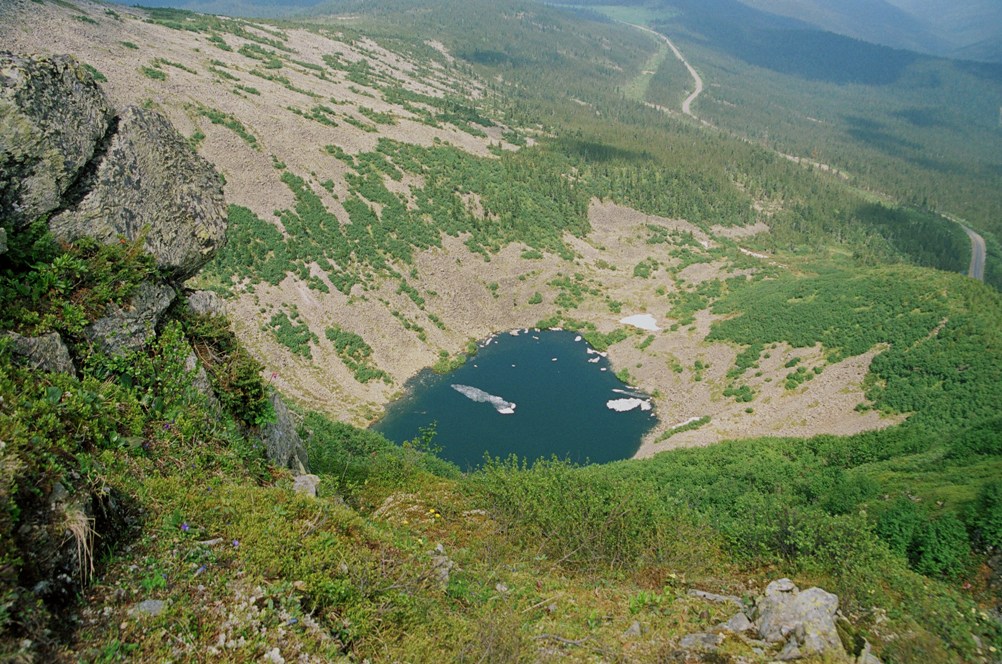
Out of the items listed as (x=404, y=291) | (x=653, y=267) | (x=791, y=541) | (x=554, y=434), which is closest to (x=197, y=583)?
(x=791, y=541)

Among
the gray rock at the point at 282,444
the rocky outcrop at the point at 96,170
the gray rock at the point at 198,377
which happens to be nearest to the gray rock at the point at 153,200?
the rocky outcrop at the point at 96,170

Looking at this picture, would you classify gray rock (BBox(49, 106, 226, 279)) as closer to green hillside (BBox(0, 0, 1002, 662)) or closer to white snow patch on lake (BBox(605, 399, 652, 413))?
green hillside (BBox(0, 0, 1002, 662))

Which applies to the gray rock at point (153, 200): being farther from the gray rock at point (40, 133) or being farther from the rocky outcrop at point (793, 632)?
the rocky outcrop at point (793, 632)

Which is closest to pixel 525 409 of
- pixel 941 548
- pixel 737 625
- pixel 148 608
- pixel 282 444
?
pixel 941 548

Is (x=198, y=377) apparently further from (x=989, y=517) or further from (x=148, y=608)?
(x=989, y=517)

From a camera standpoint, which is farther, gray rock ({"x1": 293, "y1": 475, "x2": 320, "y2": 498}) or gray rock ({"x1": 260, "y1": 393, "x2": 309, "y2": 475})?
gray rock ({"x1": 260, "y1": 393, "x2": 309, "y2": 475})

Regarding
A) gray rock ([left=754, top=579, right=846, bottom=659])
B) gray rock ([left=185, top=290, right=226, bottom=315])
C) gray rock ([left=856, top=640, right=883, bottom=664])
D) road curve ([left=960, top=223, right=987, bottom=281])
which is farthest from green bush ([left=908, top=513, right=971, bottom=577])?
road curve ([left=960, top=223, right=987, bottom=281])
